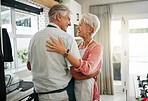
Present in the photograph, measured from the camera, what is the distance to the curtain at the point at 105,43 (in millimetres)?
4055

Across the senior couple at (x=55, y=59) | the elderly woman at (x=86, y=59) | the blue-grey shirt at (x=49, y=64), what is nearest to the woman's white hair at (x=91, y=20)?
the elderly woman at (x=86, y=59)

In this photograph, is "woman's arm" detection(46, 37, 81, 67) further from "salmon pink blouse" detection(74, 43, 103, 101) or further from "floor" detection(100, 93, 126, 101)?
"floor" detection(100, 93, 126, 101)

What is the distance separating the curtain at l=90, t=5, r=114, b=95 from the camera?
160 inches

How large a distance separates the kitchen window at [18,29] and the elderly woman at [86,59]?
3.85ft

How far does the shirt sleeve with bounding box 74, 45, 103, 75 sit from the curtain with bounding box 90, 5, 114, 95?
2548 millimetres

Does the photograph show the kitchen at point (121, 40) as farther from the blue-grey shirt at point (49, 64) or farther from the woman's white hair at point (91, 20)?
the blue-grey shirt at point (49, 64)

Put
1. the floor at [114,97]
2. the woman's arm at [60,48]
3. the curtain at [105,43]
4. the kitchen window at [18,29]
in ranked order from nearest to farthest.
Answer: the woman's arm at [60,48] → the kitchen window at [18,29] → the floor at [114,97] → the curtain at [105,43]

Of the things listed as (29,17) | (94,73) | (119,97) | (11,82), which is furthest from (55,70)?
(119,97)

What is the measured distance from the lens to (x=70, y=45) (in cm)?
122

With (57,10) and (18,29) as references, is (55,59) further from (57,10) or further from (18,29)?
(18,29)

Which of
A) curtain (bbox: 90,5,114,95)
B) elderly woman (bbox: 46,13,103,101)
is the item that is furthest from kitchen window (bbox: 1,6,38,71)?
curtain (bbox: 90,5,114,95)

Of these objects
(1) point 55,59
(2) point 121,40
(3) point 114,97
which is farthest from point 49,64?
(2) point 121,40

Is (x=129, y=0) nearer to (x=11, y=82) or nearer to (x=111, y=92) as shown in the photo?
(x=111, y=92)

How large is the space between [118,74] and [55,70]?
342 centimetres
